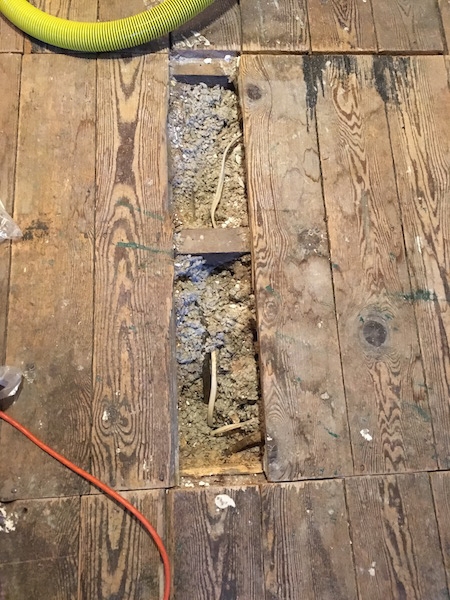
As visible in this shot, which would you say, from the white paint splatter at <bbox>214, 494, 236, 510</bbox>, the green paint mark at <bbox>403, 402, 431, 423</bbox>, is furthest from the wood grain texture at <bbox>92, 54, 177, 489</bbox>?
the green paint mark at <bbox>403, 402, 431, 423</bbox>

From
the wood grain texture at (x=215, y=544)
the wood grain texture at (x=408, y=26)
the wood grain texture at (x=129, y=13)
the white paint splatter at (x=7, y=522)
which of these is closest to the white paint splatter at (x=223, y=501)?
the wood grain texture at (x=215, y=544)

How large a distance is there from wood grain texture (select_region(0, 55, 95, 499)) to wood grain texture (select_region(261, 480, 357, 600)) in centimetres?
42

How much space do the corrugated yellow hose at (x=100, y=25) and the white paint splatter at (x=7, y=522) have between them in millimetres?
1151

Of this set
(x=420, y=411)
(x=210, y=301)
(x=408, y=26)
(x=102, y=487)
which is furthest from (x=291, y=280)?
(x=408, y=26)

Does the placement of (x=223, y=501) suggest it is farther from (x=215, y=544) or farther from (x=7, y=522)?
(x=7, y=522)

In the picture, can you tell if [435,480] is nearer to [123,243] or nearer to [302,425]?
[302,425]

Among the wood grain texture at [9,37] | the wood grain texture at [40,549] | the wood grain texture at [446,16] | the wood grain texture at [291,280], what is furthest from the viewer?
the wood grain texture at [446,16]

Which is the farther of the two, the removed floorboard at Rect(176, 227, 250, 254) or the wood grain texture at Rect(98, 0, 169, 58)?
the wood grain texture at Rect(98, 0, 169, 58)

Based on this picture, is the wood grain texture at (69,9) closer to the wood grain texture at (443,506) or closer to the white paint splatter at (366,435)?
the white paint splatter at (366,435)

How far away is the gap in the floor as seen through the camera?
1.24 meters

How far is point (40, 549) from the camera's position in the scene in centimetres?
104

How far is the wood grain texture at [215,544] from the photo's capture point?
105cm

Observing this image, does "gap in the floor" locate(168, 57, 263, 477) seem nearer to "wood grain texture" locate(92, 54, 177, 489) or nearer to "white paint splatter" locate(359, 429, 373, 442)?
"wood grain texture" locate(92, 54, 177, 489)

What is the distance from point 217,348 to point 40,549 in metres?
0.59
